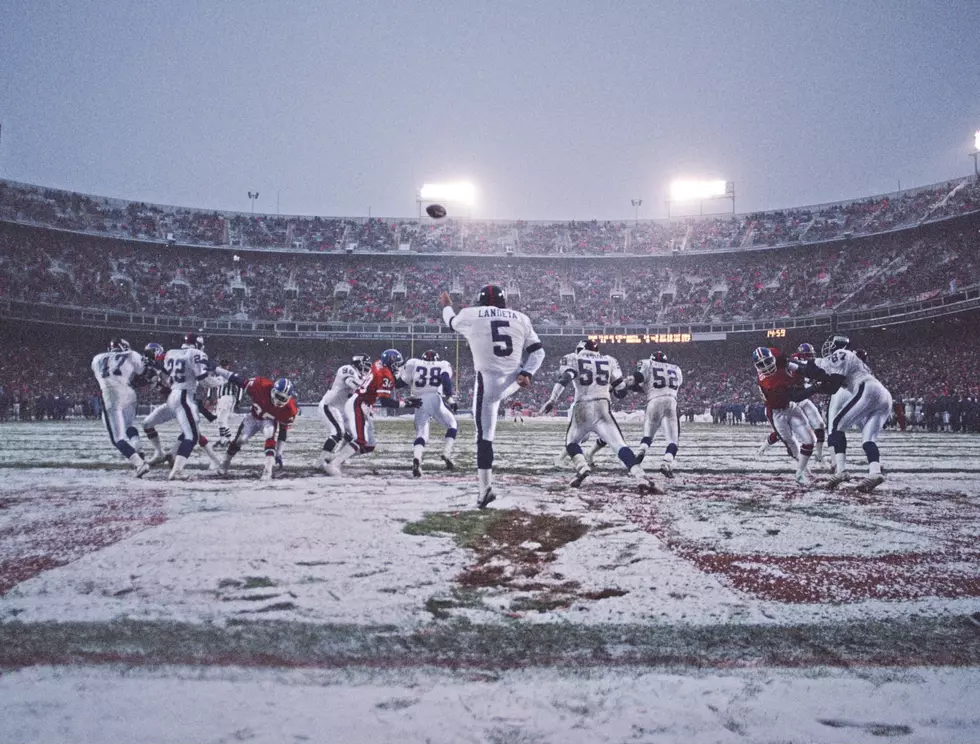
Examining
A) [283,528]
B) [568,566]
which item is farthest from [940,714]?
[283,528]

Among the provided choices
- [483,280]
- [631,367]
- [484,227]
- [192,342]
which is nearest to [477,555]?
[192,342]

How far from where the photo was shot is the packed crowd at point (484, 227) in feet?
128

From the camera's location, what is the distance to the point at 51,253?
3906cm

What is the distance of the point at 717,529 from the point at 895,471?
641cm

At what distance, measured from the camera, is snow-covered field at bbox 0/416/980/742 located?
5.76 ft

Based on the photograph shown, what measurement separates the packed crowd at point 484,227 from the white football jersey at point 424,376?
3873 centimetres

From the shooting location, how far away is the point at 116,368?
823 cm

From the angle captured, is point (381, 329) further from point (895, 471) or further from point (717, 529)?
point (717, 529)

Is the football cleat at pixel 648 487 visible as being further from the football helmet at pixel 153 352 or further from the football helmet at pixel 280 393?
the football helmet at pixel 153 352

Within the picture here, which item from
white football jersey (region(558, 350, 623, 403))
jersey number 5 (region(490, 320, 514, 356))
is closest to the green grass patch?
jersey number 5 (region(490, 320, 514, 356))

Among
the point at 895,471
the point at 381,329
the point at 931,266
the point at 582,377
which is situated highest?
the point at 931,266

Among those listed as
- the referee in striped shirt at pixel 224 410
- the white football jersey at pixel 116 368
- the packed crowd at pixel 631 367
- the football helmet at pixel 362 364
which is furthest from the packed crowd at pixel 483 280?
the white football jersey at pixel 116 368

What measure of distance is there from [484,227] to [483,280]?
7.23m

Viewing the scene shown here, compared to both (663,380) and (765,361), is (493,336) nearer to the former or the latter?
(663,380)
